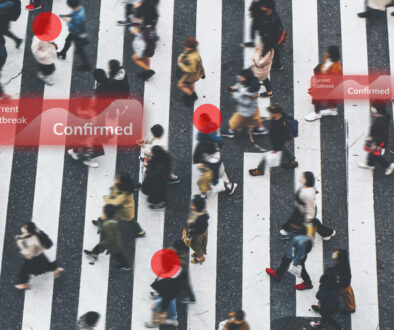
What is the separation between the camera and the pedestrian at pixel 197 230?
8406 millimetres

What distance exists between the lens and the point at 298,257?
8773 millimetres

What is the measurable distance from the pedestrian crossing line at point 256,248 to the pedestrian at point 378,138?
1766mm

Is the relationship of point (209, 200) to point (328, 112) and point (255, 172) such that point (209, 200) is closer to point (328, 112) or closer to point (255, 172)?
point (255, 172)

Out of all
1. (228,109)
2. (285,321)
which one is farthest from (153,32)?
(285,321)

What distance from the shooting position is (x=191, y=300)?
918cm

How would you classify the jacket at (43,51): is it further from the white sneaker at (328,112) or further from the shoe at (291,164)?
the white sneaker at (328,112)

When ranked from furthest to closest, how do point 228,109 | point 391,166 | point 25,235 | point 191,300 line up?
1. point 228,109
2. point 391,166
3. point 191,300
4. point 25,235

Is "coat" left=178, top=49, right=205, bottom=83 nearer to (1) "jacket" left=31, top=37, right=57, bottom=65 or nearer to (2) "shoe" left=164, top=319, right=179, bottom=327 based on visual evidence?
(1) "jacket" left=31, top=37, right=57, bottom=65

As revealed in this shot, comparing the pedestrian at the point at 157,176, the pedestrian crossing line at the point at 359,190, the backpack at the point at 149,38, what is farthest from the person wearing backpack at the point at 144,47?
the pedestrian crossing line at the point at 359,190

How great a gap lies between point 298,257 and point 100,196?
355cm

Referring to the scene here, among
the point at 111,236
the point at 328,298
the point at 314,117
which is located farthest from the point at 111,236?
the point at 314,117

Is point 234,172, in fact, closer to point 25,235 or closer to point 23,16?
point 25,235

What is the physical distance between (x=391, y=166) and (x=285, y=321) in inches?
126
